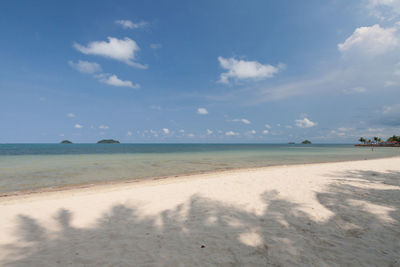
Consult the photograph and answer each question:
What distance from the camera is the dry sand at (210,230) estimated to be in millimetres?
3566

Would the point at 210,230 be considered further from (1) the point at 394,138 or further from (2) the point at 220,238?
(1) the point at 394,138

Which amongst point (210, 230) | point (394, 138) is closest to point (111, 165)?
point (210, 230)

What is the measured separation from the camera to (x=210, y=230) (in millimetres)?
4719

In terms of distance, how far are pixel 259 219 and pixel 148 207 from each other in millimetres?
3645

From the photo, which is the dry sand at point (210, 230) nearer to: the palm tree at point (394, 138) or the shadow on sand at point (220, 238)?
the shadow on sand at point (220, 238)

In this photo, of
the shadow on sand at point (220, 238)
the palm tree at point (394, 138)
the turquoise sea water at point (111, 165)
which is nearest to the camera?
the shadow on sand at point (220, 238)

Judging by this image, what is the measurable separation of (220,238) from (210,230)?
47 cm

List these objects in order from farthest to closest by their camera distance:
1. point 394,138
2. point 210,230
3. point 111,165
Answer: point 394,138, point 111,165, point 210,230

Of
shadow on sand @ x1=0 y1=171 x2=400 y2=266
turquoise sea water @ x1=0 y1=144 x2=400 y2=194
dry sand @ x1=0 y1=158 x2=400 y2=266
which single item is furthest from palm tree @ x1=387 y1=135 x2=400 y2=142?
shadow on sand @ x1=0 y1=171 x2=400 y2=266

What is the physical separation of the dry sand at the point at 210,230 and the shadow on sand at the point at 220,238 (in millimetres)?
19

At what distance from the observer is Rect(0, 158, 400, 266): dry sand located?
357 cm

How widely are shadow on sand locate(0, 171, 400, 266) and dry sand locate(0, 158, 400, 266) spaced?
19 millimetres

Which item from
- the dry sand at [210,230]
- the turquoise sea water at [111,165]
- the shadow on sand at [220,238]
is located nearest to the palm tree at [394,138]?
the turquoise sea water at [111,165]

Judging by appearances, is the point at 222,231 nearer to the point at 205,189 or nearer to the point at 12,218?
the point at 205,189
